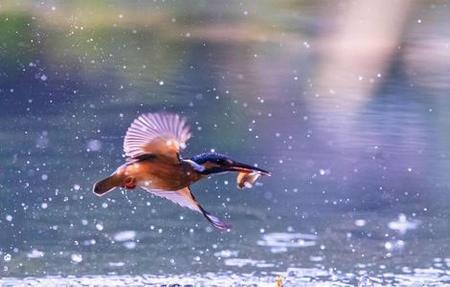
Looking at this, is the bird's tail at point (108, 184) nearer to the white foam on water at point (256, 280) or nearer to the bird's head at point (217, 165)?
the bird's head at point (217, 165)

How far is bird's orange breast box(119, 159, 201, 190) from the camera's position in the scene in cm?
124

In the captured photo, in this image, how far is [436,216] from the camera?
217cm

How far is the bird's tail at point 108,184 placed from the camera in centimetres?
121

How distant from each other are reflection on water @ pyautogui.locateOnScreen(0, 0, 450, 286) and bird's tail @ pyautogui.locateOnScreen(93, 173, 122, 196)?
0.48 metres

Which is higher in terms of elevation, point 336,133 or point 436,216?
point 336,133

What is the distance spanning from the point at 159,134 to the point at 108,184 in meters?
0.09

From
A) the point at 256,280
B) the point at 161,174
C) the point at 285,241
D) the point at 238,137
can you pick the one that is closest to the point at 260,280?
the point at 256,280

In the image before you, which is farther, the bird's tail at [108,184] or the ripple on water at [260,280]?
the ripple on water at [260,280]

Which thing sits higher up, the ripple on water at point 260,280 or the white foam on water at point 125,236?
the white foam on water at point 125,236

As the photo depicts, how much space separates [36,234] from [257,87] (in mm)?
1521

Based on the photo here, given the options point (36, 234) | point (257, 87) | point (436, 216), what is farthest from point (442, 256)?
point (257, 87)

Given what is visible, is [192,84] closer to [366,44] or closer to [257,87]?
[257,87]

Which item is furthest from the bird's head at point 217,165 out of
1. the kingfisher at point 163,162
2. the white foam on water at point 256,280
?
the white foam on water at point 256,280

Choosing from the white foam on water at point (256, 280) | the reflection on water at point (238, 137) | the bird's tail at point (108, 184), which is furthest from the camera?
the reflection on water at point (238, 137)
